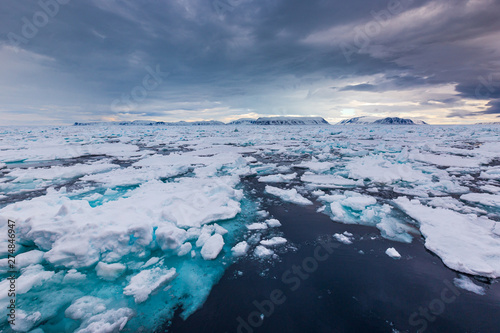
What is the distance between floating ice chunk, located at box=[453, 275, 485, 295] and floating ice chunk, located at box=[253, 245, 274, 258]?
2553mm

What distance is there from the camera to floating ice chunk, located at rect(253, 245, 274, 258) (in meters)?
3.66

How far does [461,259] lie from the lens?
3367 mm

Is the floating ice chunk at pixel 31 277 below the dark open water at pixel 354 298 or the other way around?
the other way around

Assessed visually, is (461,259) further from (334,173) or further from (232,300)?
(334,173)

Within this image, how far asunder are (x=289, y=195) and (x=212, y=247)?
3.10m

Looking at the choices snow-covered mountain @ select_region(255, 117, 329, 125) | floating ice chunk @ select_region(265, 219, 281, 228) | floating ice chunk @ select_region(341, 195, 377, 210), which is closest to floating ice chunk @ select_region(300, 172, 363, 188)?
floating ice chunk @ select_region(341, 195, 377, 210)

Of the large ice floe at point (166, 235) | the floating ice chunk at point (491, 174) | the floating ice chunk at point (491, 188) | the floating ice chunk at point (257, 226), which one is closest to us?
the large ice floe at point (166, 235)

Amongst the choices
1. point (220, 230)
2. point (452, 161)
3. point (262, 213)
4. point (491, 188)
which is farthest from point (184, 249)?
point (452, 161)

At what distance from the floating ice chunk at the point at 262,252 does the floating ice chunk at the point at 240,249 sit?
168 mm

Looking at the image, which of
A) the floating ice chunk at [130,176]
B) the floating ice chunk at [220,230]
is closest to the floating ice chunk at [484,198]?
the floating ice chunk at [220,230]

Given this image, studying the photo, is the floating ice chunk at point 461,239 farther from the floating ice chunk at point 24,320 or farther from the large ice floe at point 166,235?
the floating ice chunk at point 24,320

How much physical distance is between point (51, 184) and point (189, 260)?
6687 millimetres

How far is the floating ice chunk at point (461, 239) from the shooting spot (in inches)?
128

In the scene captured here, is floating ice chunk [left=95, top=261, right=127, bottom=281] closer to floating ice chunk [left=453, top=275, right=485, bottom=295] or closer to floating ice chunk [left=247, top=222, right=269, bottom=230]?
floating ice chunk [left=247, top=222, right=269, bottom=230]
